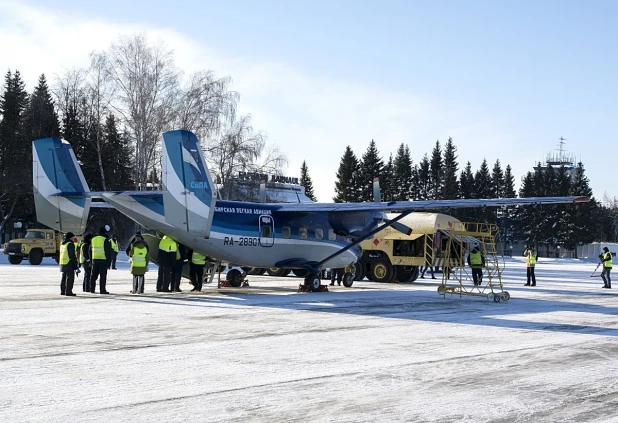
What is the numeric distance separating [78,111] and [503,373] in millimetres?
48793

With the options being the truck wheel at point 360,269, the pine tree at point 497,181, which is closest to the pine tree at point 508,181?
the pine tree at point 497,181

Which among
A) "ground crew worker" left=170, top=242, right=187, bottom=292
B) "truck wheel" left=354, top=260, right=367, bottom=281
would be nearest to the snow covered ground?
"ground crew worker" left=170, top=242, right=187, bottom=292

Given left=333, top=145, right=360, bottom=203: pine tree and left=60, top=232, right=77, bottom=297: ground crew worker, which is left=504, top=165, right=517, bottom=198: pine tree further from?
left=60, top=232, right=77, bottom=297: ground crew worker

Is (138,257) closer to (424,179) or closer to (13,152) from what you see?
(13,152)

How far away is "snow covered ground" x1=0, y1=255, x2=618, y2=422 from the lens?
24.2 ft

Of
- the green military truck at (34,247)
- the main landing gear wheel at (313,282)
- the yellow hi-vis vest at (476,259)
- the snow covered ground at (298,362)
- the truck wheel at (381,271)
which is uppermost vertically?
the green military truck at (34,247)

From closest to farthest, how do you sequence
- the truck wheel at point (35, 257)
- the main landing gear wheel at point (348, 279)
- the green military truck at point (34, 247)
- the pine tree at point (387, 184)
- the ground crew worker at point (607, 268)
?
the main landing gear wheel at point (348, 279)
the ground crew worker at point (607, 268)
the truck wheel at point (35, 257)
the green military truck at point (34, 247)
the pine tree at point (387, 184)

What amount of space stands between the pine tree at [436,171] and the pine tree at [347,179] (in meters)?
14.1

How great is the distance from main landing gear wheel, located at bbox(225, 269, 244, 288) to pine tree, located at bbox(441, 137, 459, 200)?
66157 mm

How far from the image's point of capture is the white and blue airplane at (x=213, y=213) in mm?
18156

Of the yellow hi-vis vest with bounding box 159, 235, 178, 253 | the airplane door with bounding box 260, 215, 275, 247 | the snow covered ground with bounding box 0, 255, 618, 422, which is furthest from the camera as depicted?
the airplane door with bounding box 260, 215, 275, 247

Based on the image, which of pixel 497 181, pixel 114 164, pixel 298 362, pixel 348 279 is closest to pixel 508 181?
pixel 497 181

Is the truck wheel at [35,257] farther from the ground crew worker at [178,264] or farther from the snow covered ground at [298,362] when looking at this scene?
the snow covered ground at [298,362]

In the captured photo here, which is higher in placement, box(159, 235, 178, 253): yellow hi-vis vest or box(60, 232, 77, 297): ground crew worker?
box(159, 235, 178, 253): yellow hi-vis vest
